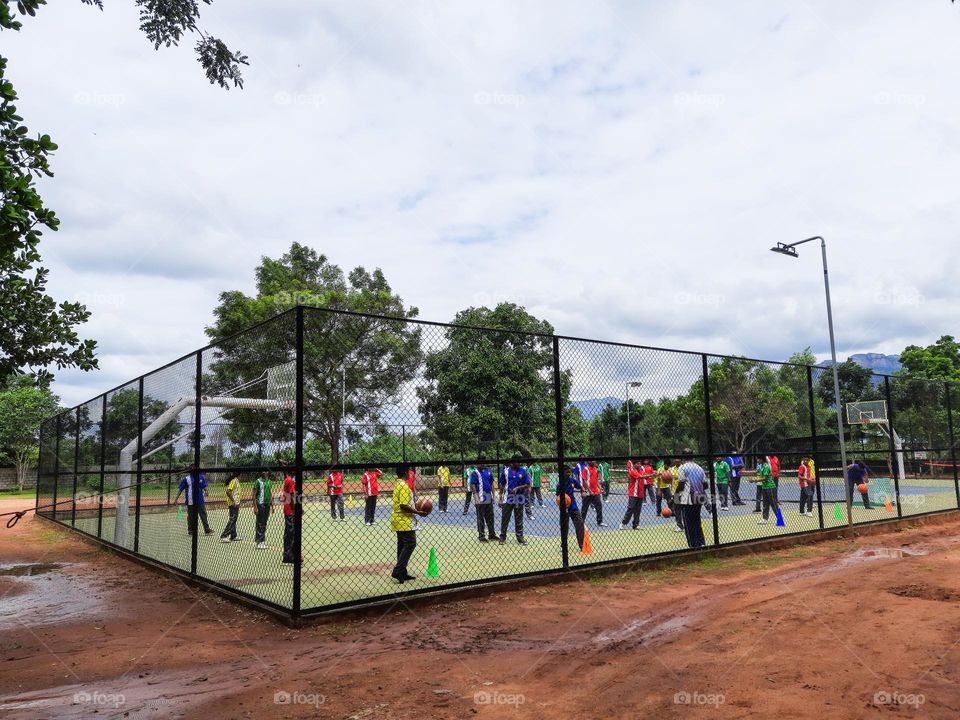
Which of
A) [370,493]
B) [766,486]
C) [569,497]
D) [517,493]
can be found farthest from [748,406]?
[370,493]

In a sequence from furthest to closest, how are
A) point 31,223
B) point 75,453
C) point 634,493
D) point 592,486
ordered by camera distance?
point 75,453 < point 634,493 < point 592,486 < point 31,223

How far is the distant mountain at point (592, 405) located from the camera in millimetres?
9225

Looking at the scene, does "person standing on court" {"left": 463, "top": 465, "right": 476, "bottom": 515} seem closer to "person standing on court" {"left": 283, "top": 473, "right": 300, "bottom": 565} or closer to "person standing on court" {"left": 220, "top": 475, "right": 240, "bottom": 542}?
"person standing on court" {"left": 220, "top": 475, "right": 240, "bottom": 542}

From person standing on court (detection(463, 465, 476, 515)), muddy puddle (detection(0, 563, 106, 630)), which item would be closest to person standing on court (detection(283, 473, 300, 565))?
muddy puddle (detection(0, 563, 106, 630))

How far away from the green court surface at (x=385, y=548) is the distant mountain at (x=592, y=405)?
2.16m

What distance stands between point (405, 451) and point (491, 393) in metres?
1.66

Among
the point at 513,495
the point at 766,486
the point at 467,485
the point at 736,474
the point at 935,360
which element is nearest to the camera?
the point at 513,495

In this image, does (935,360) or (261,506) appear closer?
(261,506)

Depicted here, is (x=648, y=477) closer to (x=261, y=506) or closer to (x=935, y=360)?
(x=261, y=506)

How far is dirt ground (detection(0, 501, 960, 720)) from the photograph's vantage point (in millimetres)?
4613

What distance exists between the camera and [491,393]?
28.6 feet

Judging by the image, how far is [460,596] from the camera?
776 cm

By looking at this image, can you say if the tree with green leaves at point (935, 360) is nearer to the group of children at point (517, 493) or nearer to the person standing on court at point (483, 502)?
the group of children at point (517, 493)

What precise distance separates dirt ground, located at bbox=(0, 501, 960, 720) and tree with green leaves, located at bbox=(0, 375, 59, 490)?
44.0 meters
